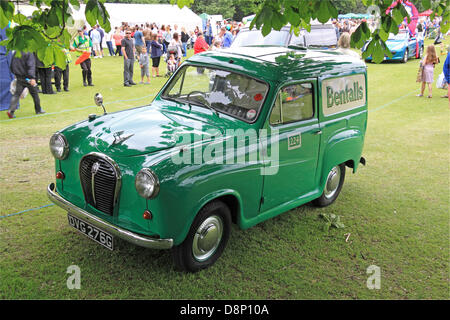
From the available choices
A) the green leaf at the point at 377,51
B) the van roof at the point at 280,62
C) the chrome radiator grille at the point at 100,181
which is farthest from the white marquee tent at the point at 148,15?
the chrome radiator grille at the point at 100,181

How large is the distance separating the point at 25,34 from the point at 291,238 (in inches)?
141

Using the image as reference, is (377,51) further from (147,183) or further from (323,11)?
(147,183)

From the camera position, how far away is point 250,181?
4.12 meters

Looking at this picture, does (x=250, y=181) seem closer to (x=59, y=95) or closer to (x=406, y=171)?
(x=406, y=171)

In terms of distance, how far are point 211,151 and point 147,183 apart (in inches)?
28.6

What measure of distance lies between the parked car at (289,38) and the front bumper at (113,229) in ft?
30.0

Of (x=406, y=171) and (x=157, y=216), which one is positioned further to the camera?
(x=406, y=171)

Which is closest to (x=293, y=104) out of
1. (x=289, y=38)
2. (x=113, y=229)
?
(x=113, y=229)

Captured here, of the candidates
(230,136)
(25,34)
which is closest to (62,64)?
(25,34)

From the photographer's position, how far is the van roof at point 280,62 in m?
4.57

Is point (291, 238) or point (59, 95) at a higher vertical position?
point (59, 95)

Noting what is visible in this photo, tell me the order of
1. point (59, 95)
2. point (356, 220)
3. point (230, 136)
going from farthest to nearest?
point (59, 95), point (356, 220), point (230, 136)

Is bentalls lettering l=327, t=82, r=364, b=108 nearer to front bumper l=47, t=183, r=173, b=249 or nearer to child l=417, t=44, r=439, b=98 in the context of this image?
front bumper l=47, t=183, r=173, b=249

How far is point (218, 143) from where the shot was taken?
3.92 metres
